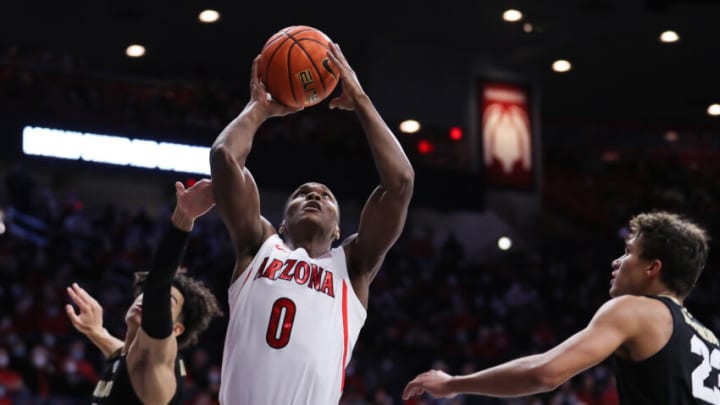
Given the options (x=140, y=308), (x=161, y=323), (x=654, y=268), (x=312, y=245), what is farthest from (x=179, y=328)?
(x=654, y=268)

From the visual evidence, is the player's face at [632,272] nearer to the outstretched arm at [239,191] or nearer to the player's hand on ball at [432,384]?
the player's hand on ball at [432,384]

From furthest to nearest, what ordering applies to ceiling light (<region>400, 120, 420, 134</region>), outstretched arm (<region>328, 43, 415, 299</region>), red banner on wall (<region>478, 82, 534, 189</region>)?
red banner on wall (<region>478, 82, 534, 189</region>) → ceiling light (<region>400, 120, 420, 134</region>) → outstretched arm (<region>328, 43, 415, 299</region>)

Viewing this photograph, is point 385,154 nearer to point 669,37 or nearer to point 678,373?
point 678,373

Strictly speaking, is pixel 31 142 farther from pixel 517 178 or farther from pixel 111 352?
pixel 111 352

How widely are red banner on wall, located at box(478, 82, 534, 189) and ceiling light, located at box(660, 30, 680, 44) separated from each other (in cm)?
267

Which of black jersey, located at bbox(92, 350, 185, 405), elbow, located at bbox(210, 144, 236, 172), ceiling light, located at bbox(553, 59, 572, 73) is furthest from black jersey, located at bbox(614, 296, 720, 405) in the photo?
ceiling light, located at bbox(553, 59, 572, 73)

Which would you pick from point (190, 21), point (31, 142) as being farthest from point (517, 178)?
point (31, 142)

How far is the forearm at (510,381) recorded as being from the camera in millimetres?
3494

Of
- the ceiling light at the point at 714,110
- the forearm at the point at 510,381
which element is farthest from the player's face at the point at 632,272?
the ceiling light at the point at 714,110

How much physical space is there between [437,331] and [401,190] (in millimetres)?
12219

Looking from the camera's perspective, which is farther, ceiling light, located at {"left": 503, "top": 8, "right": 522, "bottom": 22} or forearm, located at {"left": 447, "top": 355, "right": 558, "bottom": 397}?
ceiling light, located at {"left": 503, "top": 8, "right": 522, "bottom": 22}

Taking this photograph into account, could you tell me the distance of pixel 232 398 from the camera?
3980 millimetres

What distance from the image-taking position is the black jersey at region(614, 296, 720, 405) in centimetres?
354

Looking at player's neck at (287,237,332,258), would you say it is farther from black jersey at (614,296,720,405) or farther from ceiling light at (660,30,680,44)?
ceiling light at (660,30,680,44)
